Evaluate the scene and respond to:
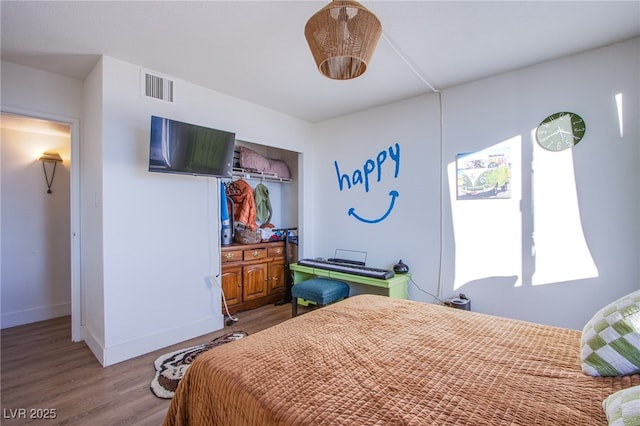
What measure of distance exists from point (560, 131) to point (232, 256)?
337 centimetres

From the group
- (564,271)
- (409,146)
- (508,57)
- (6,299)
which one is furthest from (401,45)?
(6,299)

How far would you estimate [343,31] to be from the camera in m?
1.25

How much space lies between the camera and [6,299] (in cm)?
316

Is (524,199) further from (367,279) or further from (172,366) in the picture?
(172,366)

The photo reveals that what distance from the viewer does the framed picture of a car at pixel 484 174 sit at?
8.59 feet

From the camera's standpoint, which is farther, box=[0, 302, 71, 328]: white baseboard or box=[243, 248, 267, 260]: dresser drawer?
box=[243, 248, 267, 260]: dresser drawer

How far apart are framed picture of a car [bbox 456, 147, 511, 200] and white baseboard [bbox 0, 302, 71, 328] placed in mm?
4725

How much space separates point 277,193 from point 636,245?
3903 mm

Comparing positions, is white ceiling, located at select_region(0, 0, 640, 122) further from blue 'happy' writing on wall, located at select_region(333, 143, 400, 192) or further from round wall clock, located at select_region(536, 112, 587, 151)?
blue 'happy' writing on wall, located at select_region(333, 143, 400, 192)

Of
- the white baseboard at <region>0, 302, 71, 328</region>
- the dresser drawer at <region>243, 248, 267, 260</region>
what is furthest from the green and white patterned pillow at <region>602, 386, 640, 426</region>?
the white baseboard at <region>0, 302, 71, 328</region>

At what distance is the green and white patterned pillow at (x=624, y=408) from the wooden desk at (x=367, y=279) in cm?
207

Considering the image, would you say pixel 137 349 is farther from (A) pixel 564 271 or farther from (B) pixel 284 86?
(A) pixel 564 271

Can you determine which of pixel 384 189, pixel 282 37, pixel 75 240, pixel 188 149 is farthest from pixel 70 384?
pixel 384 189

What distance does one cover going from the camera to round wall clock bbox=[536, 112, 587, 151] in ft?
7.52
